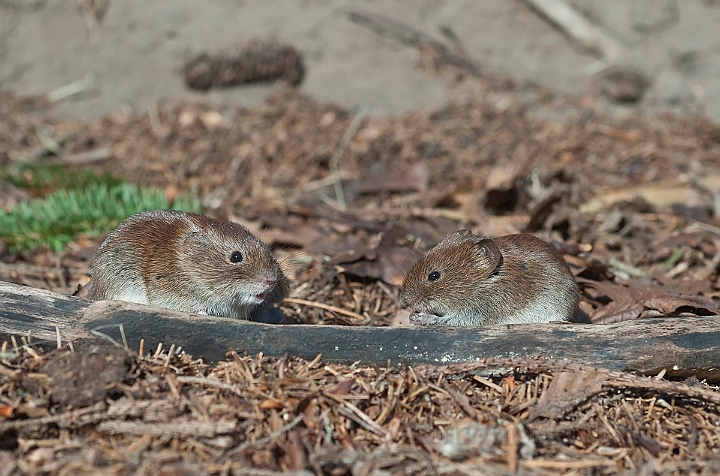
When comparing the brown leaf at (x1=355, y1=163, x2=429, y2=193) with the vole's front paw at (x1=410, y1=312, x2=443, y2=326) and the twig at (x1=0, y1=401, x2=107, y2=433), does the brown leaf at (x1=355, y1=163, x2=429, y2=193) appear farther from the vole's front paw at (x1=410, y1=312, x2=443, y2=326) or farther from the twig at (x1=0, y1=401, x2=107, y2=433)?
the twig at (x1=0, y1=401, x2=107, y2=433)

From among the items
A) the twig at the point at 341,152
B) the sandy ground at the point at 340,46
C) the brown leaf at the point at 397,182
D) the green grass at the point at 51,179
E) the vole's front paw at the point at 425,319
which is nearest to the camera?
the vole's front paw at the point at 425,319

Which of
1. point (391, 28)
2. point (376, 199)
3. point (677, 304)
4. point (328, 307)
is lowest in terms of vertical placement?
point (376, 199)

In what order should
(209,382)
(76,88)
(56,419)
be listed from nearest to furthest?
(56,419), (209,382), (76,88)

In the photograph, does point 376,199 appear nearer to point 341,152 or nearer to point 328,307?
point 341,152

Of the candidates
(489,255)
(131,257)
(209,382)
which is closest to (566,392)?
(489,255)

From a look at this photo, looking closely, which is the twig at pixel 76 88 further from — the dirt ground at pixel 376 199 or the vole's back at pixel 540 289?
the vole's back at pixel 540 289

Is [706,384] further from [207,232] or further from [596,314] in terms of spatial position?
[207,232]

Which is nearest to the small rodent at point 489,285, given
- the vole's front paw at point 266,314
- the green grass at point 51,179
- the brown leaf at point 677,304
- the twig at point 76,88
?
the brown leaf at point 677,304
